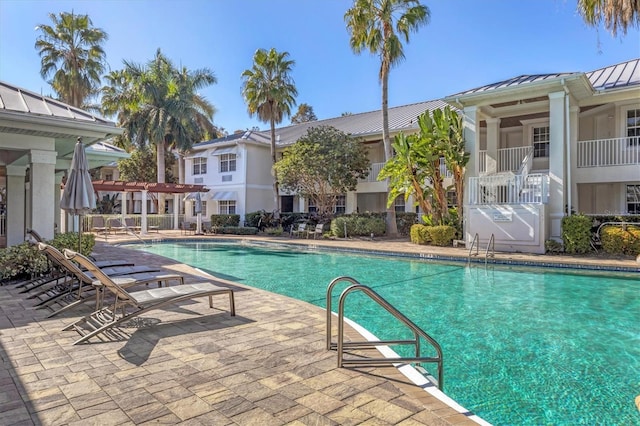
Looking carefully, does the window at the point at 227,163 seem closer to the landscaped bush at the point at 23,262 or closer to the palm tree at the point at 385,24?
the palm tree at the point at 385,24

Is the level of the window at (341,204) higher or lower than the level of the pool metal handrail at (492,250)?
higher

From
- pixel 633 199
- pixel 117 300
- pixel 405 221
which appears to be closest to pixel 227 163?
pixel 405 221

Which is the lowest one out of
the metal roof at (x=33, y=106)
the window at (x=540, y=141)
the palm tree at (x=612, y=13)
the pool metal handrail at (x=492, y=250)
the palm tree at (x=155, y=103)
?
the pool metal handrail at (x=492, y=250)

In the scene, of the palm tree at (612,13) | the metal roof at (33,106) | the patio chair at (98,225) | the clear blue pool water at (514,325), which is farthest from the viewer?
the patio chair at (98,225)

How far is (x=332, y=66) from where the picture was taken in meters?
26.8

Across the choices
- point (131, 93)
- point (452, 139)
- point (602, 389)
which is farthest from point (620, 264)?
point (131, 93)

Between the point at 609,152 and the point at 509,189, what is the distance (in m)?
5.32

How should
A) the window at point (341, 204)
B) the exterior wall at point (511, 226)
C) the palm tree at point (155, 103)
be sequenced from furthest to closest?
the palm tree at point (155, 103)
the window at point (341, 204)
the exterior wall at point (511, 226)

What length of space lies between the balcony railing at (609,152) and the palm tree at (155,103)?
89.8 ft

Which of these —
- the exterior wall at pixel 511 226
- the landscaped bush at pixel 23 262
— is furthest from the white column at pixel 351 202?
the landscaped bush at pixel 23 262

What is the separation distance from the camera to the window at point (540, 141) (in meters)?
20.3

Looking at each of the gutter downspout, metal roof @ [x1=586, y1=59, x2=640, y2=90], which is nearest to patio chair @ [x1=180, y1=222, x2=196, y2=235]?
the gutter downspout

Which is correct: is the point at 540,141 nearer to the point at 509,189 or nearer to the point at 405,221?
the point at 509,189

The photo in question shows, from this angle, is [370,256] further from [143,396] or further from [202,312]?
[143,396]
